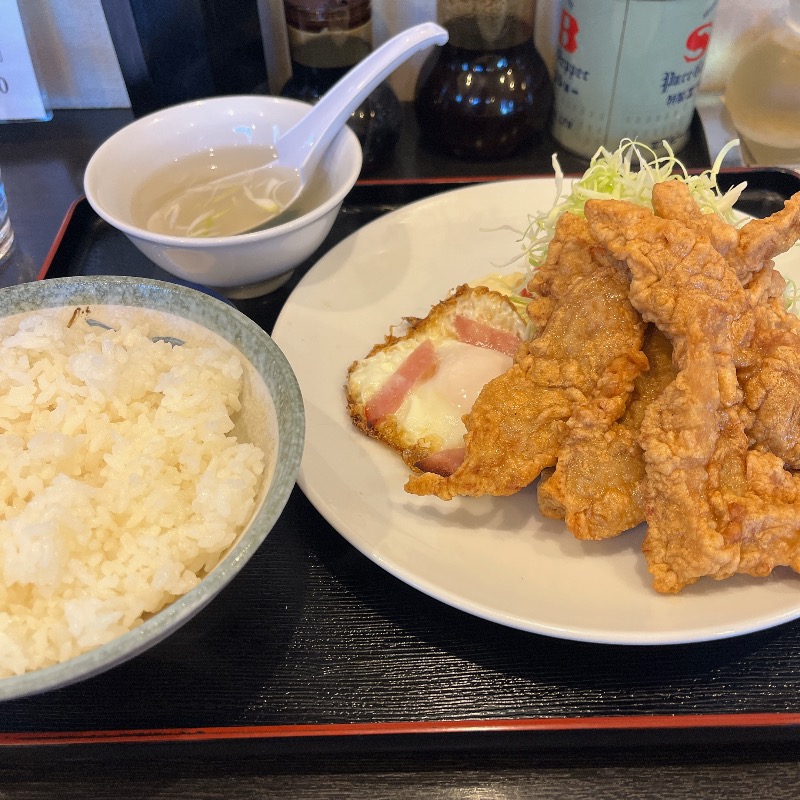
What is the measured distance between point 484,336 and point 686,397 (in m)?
0.70

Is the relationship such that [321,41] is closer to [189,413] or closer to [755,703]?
[189,413]

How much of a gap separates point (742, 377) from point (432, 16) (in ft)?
6.73

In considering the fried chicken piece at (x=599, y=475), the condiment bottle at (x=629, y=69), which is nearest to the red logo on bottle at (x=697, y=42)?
the condiment bottle at (x=629, y=69)

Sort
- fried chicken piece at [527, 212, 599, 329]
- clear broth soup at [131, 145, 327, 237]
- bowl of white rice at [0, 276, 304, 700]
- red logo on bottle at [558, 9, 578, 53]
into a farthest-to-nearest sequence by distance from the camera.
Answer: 1. red logo on bottle at [558, 9, 578, 53]
2. clear broth soup at [131, 145, 327, 237]
3. fried chicken piece at [527, 212, 599, 329]
4. bowl of white rice at [0, 276, 304, 700]

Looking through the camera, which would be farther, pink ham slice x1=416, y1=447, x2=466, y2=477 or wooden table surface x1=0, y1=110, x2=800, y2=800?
pink ham slice x1=416, y1=447, x2=466, y2=477

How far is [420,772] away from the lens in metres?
1.31

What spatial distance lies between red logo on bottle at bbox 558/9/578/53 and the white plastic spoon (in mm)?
569

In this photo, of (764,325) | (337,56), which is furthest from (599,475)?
(337,56)

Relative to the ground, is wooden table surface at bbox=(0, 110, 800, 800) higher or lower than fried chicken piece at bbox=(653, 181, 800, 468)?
lower

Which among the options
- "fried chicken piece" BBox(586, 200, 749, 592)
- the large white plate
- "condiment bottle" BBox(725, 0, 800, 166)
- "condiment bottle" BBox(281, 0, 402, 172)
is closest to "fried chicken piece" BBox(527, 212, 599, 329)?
"fried chicken piece" BBox(586, 200, 749, 592)

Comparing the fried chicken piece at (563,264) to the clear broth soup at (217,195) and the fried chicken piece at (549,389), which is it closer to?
the fried chicken piece at (549,389)

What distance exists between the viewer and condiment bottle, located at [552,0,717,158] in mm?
2236

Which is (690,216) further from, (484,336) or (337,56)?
(337,56)

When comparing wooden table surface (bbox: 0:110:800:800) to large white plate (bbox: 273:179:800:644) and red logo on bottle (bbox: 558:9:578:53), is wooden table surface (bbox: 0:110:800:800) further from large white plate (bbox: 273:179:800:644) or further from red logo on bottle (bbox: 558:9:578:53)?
red logo on bottle (bbox: 558:9:578:53)
